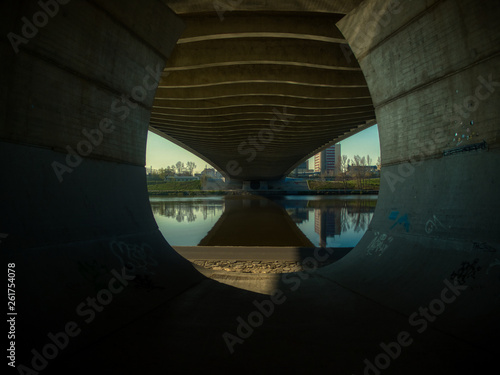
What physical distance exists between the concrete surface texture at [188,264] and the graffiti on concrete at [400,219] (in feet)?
0.10

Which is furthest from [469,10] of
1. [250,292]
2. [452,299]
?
[250,292]

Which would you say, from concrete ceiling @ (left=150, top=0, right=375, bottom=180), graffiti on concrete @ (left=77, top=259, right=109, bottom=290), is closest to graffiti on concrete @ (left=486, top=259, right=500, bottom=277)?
graffiti on concrete @ (left=77, top=259, right=109, bottom=290)

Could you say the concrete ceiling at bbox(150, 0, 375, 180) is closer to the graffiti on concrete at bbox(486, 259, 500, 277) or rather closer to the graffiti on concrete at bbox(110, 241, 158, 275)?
Answer: the graffiti on concrete at bbox(110, 241, 158, 275)

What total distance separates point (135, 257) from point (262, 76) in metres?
11.4

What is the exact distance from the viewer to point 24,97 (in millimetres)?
3422

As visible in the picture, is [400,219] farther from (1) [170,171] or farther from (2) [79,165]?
(1) [170,171]

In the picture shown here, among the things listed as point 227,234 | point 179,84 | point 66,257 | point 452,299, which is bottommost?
point 227,234

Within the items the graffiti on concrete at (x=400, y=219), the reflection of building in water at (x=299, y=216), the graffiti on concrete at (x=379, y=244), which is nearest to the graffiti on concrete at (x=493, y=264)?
the graffiti on concrete at (x=400, y=219)

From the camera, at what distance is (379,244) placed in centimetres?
564

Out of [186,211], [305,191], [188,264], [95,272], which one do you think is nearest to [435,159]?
[188,264]

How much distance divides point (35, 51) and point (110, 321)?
4.30 metres

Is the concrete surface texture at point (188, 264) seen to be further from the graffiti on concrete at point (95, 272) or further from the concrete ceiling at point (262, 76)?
the concrete ceiling at point (262, 76)

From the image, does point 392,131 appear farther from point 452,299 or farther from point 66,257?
point 66,257

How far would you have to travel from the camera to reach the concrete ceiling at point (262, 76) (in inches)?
332
